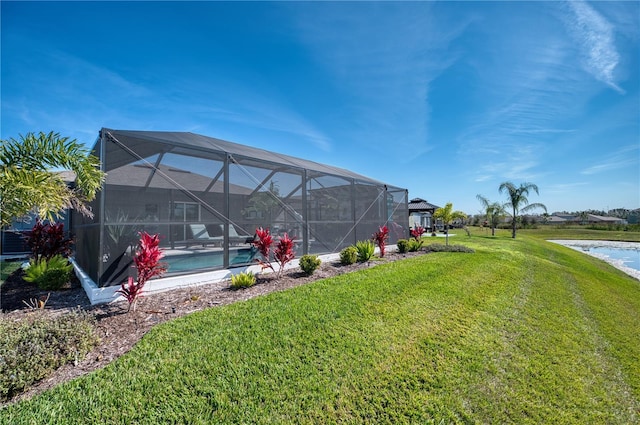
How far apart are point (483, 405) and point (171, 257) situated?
590cm

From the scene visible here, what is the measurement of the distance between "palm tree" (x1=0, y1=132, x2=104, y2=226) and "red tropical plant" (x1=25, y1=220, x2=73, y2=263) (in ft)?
12.4

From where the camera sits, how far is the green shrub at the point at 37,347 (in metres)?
2.31

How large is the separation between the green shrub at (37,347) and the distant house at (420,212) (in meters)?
22.3

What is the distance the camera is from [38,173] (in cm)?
370

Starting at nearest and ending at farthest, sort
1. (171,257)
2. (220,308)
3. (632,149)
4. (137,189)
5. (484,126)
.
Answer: (220,308) < (137,189) < (171,257) < (484,126) < (632,149)

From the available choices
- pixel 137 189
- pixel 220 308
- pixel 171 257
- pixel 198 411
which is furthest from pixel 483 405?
pixel 137 189

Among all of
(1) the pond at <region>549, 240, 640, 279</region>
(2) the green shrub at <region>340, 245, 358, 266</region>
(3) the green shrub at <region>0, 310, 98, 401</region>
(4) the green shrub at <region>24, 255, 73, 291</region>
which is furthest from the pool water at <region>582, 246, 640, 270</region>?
(4) the green shrub at <region>24, 255, 73, 291</region>

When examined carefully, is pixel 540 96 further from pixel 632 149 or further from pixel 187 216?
pixel 632 149

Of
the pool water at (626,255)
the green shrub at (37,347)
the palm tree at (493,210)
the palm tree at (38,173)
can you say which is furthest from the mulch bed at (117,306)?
the palm tree at (493,210)

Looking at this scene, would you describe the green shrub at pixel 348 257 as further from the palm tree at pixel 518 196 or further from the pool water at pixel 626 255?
the palm tree at pixel 518 196

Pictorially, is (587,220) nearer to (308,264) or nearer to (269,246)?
(308,264)

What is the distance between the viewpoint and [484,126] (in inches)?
570

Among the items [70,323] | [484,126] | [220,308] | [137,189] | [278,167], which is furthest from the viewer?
[484,126]

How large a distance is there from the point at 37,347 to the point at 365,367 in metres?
3.51
